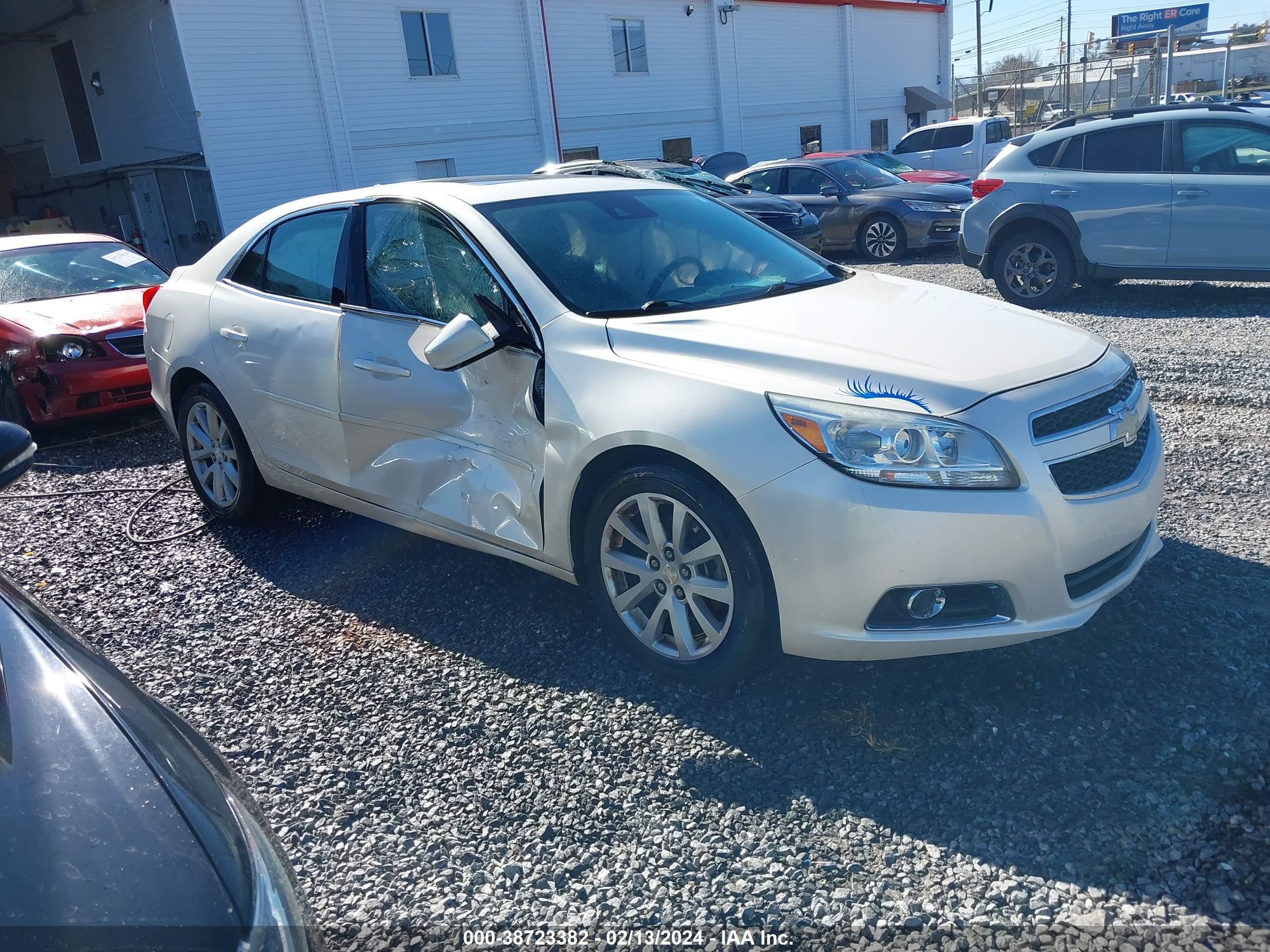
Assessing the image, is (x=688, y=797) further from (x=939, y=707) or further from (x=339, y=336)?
(x=339, y=336)

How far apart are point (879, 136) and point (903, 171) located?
16984mm

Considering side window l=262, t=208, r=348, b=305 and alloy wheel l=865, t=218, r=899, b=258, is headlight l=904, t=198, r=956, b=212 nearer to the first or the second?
alloy wheel l=865, t=218, r=899, b=258

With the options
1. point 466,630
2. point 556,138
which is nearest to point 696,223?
point 466,630

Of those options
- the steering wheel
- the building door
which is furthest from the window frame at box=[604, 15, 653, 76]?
the steering wheel

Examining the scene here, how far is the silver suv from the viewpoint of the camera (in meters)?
8.20

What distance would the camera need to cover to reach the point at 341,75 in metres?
19.6

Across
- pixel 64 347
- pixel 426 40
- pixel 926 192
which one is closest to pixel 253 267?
pixel 64 347

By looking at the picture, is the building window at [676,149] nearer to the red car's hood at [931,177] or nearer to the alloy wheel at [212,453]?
the red car's hood at [931,177]

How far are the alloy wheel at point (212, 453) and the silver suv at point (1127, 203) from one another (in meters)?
7.21

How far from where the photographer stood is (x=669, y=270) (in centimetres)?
381

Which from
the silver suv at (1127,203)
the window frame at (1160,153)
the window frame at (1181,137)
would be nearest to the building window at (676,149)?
the silver suv at (1127,203)

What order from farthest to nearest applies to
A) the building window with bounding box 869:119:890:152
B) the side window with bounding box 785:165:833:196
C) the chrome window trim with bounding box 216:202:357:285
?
1. the building window with bounding box 869:119:890:152
2. the side window with bounding box 785:165:833:196
3. the chrome window trim with bounding box 216:202:357:285

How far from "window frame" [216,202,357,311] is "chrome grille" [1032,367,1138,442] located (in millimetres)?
2721

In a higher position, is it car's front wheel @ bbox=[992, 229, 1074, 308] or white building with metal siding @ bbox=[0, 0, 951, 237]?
white building with metal siding @ bbox=[0, 0, 951, 237]
